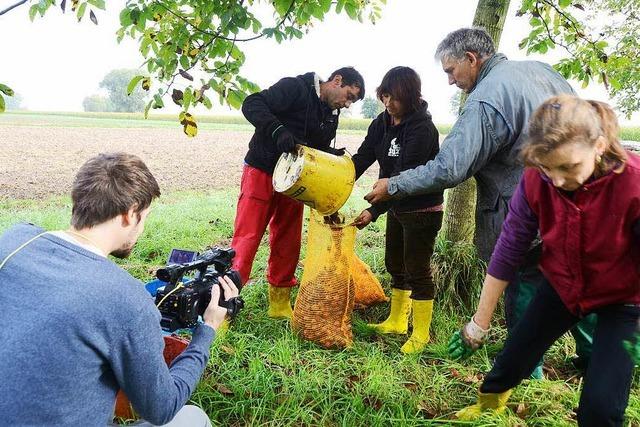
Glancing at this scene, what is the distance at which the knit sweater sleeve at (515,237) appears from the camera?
1956mm

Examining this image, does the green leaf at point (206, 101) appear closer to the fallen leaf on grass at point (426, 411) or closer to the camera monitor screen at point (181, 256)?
the camera monitor screen at point (181, 256)

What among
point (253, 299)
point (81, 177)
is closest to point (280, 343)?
point (253, 299)

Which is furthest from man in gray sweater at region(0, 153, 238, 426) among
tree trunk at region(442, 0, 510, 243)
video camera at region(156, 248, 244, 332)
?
tree trunk at region(442, 0, 510, 243)

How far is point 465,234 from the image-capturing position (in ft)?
12.6

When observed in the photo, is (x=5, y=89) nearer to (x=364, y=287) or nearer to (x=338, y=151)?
(x=338, y=151)

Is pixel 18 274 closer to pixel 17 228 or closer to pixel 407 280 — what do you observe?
pixel 17 228

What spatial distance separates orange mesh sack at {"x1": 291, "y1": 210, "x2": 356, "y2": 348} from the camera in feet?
9.74

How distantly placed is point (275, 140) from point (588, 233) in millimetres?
1915

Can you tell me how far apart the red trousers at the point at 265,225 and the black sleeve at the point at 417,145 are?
0.85 m

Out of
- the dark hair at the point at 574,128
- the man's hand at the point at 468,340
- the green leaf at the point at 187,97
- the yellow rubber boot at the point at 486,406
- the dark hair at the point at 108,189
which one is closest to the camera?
the dark hair at the point at 108,189

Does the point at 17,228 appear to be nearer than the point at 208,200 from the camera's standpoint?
Yes

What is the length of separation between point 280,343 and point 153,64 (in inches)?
80.0

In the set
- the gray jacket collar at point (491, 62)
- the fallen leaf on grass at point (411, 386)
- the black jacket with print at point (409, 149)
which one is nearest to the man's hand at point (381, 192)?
the black jacket with print at point (409, 149)

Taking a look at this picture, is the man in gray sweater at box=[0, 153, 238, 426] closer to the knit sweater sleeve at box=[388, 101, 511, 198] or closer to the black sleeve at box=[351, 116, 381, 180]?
the knit sweater sleeve at box=[388, 101, 511, 198]
